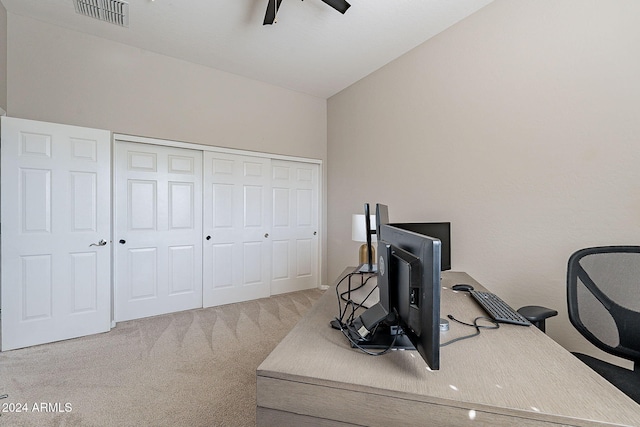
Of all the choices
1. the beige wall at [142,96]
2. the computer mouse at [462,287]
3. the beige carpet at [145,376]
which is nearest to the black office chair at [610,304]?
the computer mouse at [462,287]

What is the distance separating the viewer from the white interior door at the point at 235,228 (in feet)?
12.3

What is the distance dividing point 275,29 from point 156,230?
2663 millimetres

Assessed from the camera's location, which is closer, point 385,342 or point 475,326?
point 385,342

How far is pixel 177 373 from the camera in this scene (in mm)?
2176

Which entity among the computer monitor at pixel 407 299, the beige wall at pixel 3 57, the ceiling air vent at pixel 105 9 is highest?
the ceiling air vent at pixel 105 9

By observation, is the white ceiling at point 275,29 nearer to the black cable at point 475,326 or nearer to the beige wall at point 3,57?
the beige wall at point 3,57

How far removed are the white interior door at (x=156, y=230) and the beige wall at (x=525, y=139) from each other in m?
2.58

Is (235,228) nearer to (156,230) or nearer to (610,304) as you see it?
(156,230)

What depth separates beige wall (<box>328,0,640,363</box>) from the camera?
1.74 meters

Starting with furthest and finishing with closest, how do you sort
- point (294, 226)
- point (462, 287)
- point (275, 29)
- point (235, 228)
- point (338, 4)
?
1. point (294, 226)
2. point (235, 228)
3. point (275, 29)
4. point (338, 4)
5. point (462, 287)

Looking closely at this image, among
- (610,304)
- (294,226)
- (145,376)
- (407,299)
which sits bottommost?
(145,376)

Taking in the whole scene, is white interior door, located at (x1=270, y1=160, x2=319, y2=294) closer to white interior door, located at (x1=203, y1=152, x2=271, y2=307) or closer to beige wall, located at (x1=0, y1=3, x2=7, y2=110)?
white interior door, located at (x1=203, y1=152, x2=271, y2=307)

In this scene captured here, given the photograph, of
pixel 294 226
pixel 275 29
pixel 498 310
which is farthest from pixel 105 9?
pixel 498 310

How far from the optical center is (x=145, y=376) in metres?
2.14
